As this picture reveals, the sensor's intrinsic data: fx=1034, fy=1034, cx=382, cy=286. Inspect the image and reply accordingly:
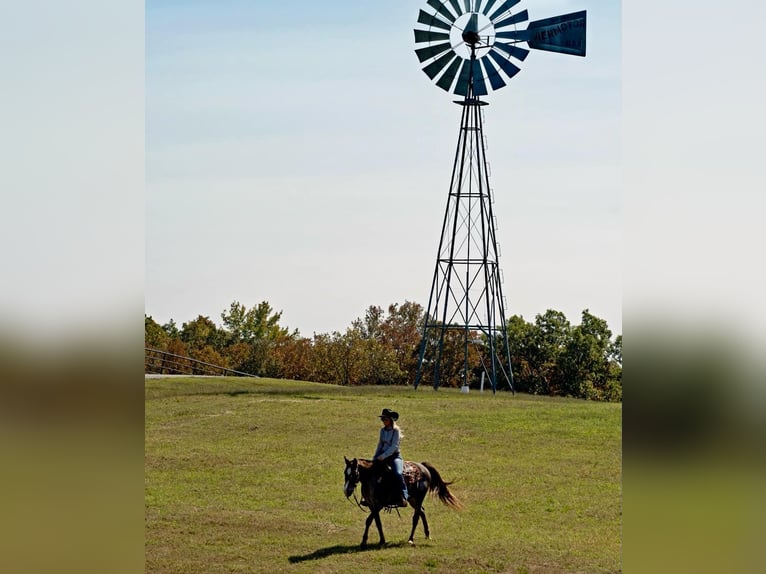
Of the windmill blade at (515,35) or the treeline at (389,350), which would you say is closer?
the windmill blade at (515,35)

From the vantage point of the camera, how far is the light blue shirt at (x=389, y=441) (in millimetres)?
12094

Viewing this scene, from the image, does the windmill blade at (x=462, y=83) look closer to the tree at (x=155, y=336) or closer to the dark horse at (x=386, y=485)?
the dark horse at (x=386, y=485)

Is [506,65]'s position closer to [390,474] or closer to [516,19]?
[516,19]

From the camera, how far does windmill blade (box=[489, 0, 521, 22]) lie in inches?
800

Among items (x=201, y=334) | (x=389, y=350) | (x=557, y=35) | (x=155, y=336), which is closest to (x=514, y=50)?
(x=557, y=35)

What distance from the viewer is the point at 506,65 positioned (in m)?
20.2

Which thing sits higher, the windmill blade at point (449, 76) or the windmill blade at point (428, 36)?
the windmill blade at point (428, 36)

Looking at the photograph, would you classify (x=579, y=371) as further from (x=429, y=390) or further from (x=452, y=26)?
(x=452, y=26)

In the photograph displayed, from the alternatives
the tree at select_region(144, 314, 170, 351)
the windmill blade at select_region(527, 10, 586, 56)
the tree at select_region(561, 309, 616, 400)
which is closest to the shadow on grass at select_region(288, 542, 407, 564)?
the windmill blade at select_region(527, 10, 586, 56)

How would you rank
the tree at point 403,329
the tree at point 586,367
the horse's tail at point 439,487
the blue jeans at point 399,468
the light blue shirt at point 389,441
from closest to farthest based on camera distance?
the light blue shirt at point 389,441
the blue jeans at point 399,468
the horse's tail at point 439,487
the tree at point 586,367
the tree at point 403,329

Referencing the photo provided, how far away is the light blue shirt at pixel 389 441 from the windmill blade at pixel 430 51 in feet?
33.6

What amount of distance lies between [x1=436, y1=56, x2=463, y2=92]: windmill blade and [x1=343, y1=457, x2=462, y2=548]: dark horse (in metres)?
9.67

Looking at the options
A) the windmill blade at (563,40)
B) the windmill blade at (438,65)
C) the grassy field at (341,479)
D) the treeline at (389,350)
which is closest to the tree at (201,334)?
the treeline at (389,350)
